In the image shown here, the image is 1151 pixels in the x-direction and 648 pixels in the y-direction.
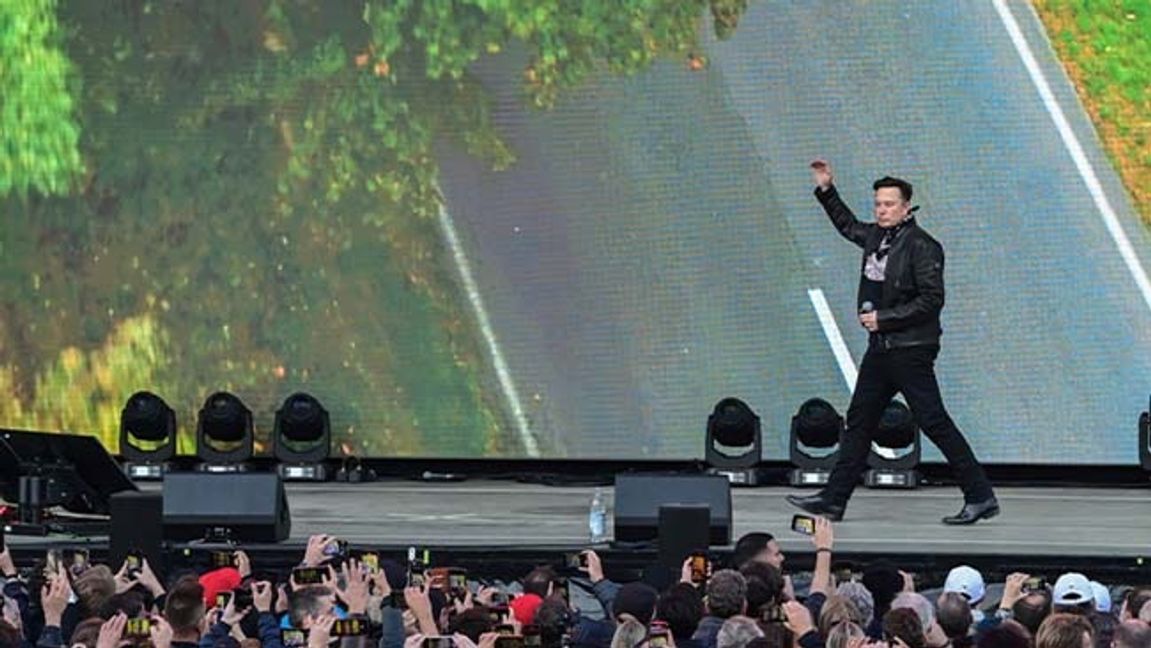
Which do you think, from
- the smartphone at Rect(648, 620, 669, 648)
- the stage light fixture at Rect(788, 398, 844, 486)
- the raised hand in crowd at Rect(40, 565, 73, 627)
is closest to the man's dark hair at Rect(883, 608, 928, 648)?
the smartphone at Rect(648, 620, 669, 648)

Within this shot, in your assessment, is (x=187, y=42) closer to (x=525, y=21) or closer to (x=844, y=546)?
→ (x=525, y=21)

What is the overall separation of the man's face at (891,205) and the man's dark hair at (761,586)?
3698mm

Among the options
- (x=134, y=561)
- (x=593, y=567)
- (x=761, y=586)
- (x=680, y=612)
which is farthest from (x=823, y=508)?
(x=680, y=612)

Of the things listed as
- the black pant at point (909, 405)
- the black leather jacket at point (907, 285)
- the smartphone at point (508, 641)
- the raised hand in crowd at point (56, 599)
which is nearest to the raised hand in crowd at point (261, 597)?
the raised hand in crowd at point (56, 599)

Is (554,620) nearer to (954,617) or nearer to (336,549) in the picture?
(954,617)

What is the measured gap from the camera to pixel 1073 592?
10.3m

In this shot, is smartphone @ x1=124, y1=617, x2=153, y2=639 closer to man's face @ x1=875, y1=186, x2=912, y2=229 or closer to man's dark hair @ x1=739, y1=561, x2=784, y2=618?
man's dark hair @ x1=739, y1=561, x2=784, y2=618

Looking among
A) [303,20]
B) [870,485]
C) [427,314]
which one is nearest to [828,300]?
[870,485]

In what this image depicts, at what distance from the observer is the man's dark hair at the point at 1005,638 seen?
27.1 ft

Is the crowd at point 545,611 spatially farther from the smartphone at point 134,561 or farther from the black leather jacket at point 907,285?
the black leather jacket at point 907,285

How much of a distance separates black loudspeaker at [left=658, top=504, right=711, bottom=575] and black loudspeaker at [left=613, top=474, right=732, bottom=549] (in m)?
0.61

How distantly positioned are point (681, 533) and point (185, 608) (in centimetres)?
357

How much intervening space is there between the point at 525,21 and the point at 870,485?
137 inches

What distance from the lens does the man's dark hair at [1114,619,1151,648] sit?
331 inches
